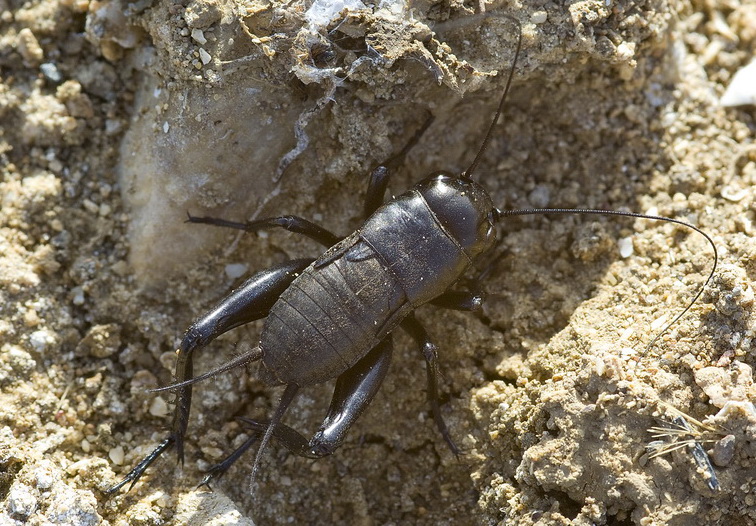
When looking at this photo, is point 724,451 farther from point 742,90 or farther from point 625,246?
point 742,90

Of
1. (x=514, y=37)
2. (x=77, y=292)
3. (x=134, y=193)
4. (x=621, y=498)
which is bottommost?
(x=621, y=498)

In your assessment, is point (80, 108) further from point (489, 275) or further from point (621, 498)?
point (621, 498)

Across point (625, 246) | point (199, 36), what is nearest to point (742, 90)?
point (625, 246)

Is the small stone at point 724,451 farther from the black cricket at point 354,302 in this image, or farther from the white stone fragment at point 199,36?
the white stone fragment at point 199,36

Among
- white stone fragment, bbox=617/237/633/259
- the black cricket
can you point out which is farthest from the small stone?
white stone fragment, bbox=617/237/633/259

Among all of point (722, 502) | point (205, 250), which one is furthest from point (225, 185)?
point (722, 502)

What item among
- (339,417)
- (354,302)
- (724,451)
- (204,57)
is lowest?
(339,417)
